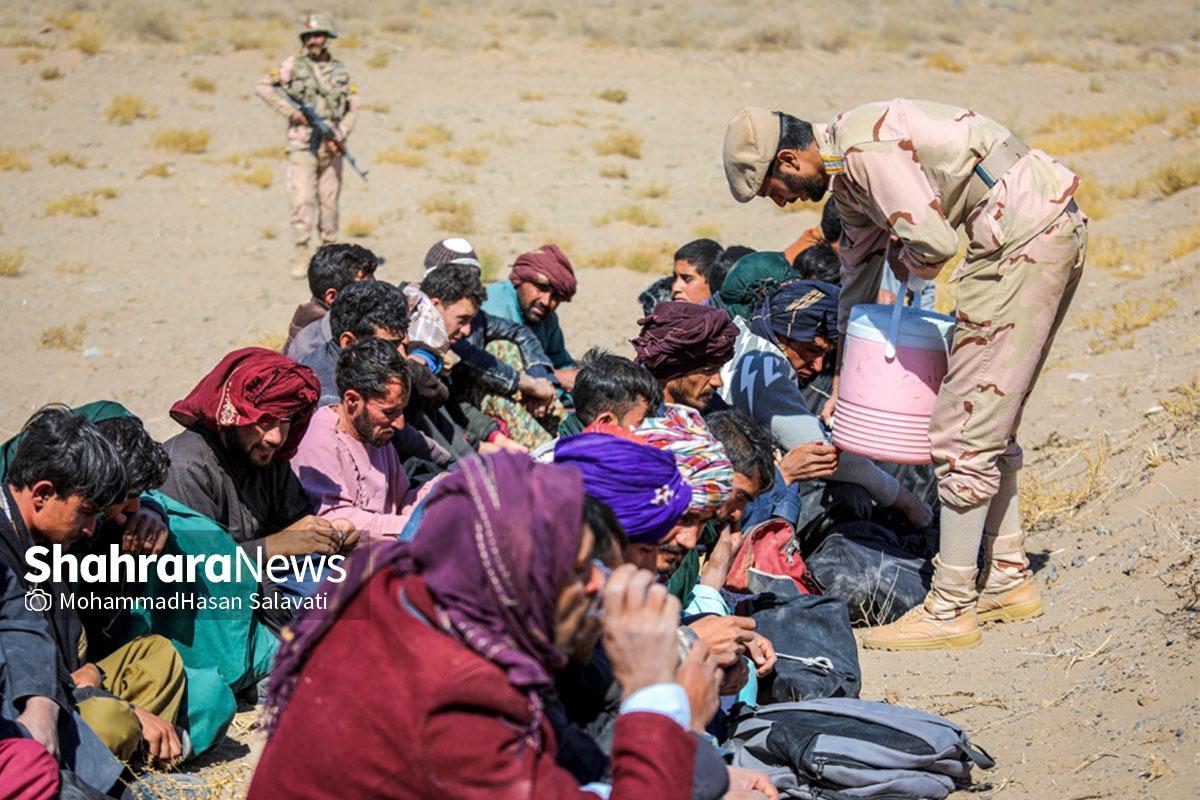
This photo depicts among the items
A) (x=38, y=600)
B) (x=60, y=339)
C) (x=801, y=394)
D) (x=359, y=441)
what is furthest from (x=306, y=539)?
(x=60, y=339)

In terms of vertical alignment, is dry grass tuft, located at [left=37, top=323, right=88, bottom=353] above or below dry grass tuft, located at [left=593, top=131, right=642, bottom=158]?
above

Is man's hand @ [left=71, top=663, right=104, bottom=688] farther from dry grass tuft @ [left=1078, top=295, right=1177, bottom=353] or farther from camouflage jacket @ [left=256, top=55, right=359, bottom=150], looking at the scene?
camouflage jacket @ [left=256, top=55, right=359, bottom=150]

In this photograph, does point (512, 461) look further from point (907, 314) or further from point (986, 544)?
point (986, 544)

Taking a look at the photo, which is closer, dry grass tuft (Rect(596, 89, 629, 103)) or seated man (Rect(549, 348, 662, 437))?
seated man (Rect(549, 348, 662, 437))

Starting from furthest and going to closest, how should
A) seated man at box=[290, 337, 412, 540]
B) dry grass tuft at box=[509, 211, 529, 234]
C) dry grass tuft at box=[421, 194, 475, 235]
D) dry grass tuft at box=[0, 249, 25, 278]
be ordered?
1. dry grass tuft at box=[509, 211, 529, 234]
2. dry grass tuft at box=[421, 194, 475, 235]
3. dry grass tuft at box=[0, 249, 25, 278]
4. seated man at box=[290, 337, 412, 540]

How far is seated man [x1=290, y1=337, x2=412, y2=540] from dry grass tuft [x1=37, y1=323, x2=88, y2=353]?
5.72 metres

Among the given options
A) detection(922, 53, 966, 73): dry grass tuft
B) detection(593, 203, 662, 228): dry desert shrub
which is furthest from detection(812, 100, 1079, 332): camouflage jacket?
detection(922, 53, 966, 73): dry grass tuft

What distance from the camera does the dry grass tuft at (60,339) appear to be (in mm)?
10086

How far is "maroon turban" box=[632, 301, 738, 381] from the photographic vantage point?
5.24 meters

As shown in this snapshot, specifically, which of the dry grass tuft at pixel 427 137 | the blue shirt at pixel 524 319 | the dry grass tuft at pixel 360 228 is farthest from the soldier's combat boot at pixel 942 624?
the dry grass tuft at pixel 427 137

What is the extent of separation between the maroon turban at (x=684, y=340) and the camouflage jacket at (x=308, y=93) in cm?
753

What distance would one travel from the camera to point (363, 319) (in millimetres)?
5645

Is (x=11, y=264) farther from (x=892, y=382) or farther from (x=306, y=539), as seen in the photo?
(x=892, y=382)

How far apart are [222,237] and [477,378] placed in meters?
8.05
